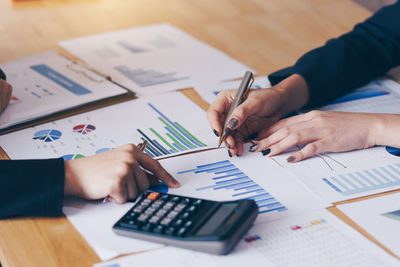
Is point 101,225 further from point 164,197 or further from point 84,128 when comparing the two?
point 84,128

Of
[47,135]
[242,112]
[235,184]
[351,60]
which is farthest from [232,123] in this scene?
[351,60]

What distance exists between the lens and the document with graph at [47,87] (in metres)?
1.15

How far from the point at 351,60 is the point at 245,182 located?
0.59 meters

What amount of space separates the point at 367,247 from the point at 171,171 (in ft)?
1.16

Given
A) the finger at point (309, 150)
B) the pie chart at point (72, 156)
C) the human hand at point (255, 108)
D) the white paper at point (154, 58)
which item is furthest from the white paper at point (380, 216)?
the white paper at point (154, 58)

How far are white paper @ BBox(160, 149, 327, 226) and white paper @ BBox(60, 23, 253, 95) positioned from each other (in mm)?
363

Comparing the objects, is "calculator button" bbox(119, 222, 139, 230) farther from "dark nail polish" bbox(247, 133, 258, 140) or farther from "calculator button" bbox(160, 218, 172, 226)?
"dark nail polish" bbox(247, 133, 258, 140)

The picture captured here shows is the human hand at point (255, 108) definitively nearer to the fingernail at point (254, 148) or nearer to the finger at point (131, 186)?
the fingernail at point (254, 148)

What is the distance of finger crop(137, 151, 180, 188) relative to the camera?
894mm

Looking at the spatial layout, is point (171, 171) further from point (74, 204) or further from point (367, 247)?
point (367, 247)

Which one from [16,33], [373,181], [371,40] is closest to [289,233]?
[373,181]

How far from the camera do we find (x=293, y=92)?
1217 millimetres

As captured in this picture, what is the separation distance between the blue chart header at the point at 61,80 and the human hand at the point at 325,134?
0.45 m

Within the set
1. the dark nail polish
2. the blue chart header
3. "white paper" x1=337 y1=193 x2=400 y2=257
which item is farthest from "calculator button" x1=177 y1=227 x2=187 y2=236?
the blue chart header
